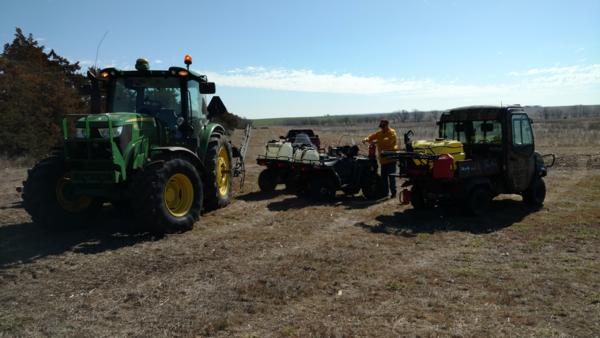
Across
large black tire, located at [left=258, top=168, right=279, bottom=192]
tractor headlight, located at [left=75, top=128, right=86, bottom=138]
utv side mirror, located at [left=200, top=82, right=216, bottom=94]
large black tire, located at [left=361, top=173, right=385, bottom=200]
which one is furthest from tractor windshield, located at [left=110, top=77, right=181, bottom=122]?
large black tire, located at [left=361, top=173, right=385, bottom=200]

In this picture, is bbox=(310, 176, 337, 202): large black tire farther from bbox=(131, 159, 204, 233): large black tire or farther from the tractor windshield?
the tractor windshield

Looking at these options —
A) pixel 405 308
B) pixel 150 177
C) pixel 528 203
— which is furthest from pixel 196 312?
pixel 528 203

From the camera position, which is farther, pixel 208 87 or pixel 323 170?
pixel 323 170

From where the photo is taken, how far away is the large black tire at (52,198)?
6887mm

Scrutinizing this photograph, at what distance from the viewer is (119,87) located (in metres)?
8.23

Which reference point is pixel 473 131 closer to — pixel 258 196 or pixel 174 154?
pixel 258 196

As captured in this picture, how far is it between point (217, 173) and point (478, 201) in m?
4.94

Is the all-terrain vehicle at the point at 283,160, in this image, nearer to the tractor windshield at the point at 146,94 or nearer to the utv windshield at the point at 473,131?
the utv windshield at the point at 473,131

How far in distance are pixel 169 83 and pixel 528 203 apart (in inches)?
300

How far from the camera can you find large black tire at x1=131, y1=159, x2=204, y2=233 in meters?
6.50

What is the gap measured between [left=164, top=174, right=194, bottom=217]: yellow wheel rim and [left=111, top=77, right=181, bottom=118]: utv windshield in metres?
1.50

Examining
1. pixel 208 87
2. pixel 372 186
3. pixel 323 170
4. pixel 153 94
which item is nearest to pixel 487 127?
pixel 372 186

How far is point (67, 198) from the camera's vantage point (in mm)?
7305

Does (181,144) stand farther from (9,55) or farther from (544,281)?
(9,55)
